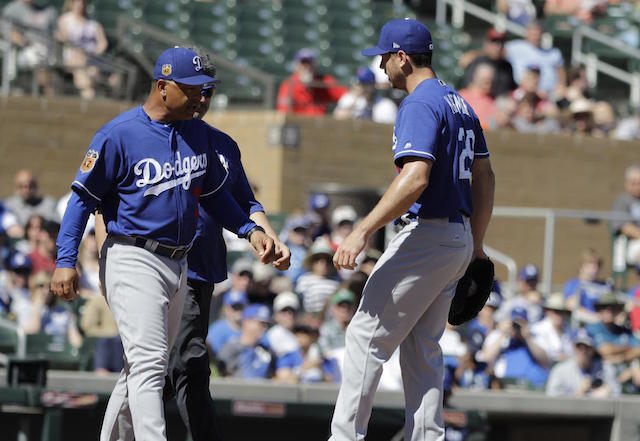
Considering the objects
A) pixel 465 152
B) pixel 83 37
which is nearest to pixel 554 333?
pixel 83 37

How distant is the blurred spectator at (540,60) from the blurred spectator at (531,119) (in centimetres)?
49

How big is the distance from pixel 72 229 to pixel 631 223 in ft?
27.2

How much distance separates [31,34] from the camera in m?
12.8

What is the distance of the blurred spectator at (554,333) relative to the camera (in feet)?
36.6

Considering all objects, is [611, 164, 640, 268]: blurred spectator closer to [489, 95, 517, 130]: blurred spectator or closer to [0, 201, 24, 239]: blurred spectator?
[489, 95, 517, 130]: blurred spectator

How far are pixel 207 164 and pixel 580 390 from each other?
540 cm

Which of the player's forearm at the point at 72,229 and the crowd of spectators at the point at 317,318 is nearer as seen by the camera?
the player's forearm at the point at 72,229

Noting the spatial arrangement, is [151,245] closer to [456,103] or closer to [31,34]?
[456,103]

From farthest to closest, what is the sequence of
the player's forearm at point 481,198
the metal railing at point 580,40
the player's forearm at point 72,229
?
1. the metal railing at point 580,40
2. the player's forearm at point 481,198
3. the player's forearm at point 72,229

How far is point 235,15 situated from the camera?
15312 millimetres

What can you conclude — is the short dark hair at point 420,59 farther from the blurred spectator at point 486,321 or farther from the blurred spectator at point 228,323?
the blurred spectator at point 486,321

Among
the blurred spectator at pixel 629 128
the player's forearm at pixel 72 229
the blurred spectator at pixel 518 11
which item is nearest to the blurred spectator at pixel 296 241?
the blurred spectator at pixel 629 128

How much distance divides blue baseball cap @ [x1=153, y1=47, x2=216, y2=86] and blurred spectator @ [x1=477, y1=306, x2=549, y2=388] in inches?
219

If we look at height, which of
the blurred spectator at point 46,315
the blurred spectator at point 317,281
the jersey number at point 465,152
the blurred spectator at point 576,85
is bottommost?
the blurred spectator at point 46,315
